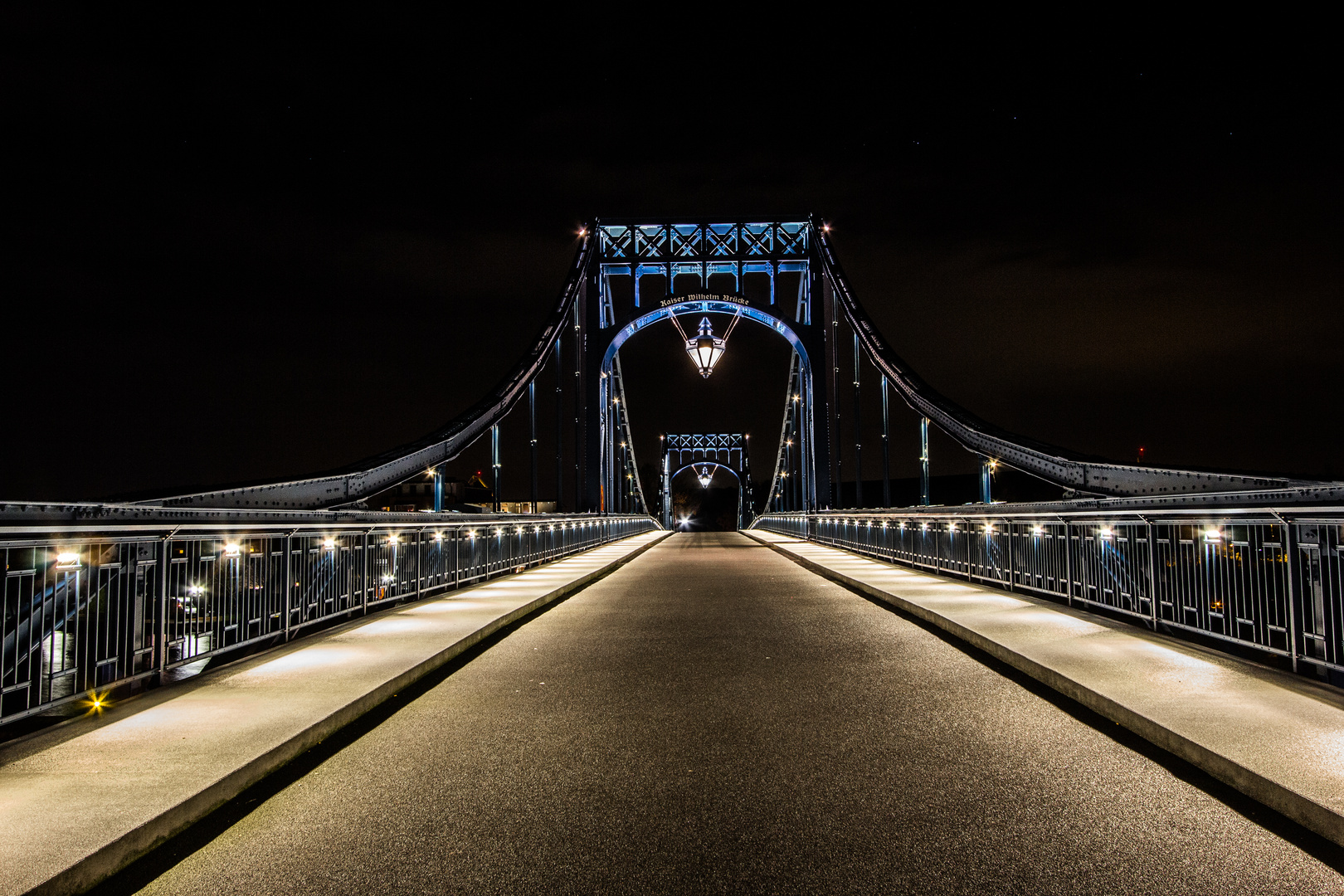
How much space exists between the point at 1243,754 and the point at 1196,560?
3.78 meters

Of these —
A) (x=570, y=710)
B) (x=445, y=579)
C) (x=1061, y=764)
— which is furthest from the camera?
(x=445, y=579)

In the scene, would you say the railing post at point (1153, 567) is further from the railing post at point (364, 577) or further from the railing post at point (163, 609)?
the railing post at point (163, 609)

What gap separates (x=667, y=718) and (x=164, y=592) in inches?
134

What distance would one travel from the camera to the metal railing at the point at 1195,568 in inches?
229

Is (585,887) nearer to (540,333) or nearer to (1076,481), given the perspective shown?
(1076,481)

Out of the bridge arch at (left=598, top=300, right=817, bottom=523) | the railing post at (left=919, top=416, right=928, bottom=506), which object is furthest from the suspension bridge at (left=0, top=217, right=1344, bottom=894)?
the bridge arch at (left=598, top=300, right=817, bottom=523)

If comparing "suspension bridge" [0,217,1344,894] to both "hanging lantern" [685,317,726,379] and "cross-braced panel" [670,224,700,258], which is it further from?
"cross-braced panel" [670,224,700,258]

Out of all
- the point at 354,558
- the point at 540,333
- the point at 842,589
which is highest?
the point at 540,333

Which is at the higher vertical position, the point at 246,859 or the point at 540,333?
the point at 540,333

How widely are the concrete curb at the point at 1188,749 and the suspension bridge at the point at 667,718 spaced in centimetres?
2

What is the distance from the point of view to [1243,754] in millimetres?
3900

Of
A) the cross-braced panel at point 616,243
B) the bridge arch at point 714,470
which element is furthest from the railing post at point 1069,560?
the bridge arch at point 714,470

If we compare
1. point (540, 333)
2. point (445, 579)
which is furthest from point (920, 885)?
point (540, 333)

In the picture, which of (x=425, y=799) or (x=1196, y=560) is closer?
(x=425, y=799)
